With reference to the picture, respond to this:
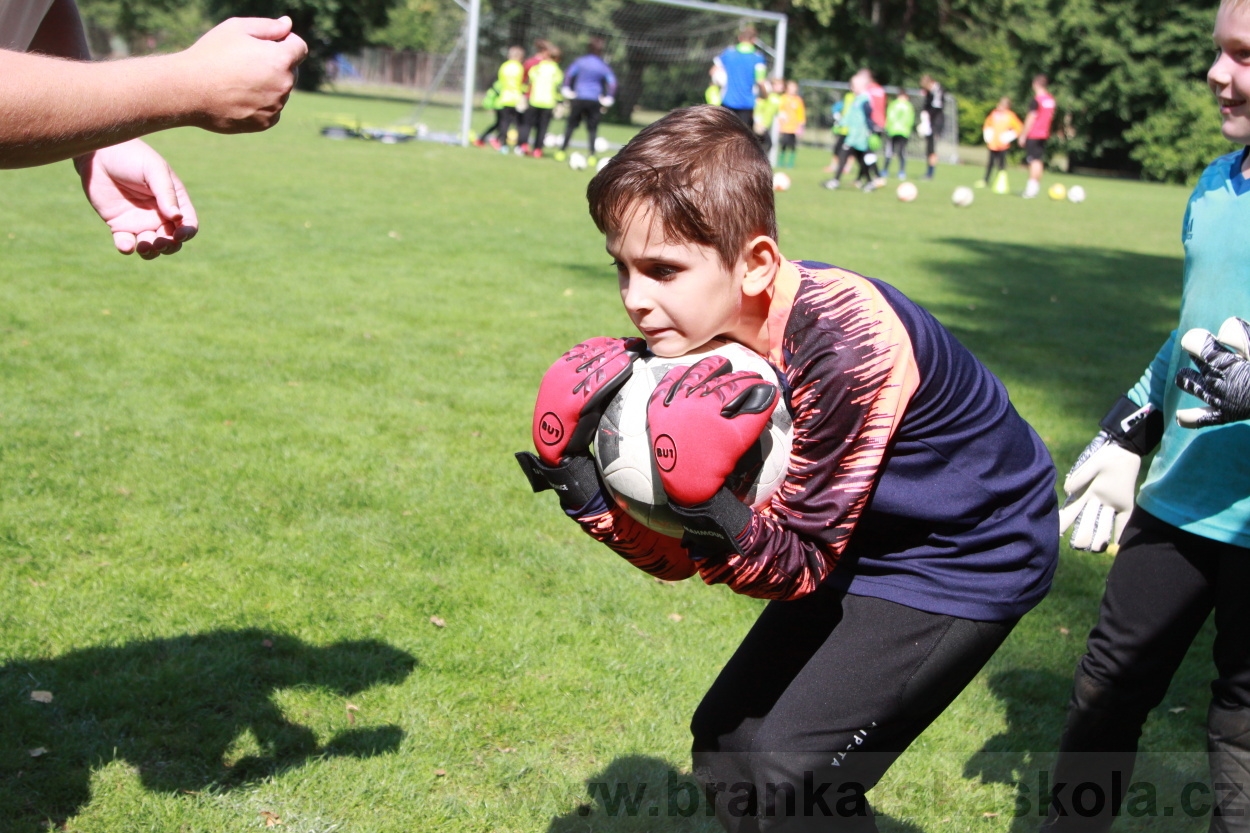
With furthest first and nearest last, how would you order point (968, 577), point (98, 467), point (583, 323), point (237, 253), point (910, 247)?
point (910, 247) < point (237, 253) < point (583, 323) < point (98, 467) < point (968, 577)

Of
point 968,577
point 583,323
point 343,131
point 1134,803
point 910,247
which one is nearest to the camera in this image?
point 968,577

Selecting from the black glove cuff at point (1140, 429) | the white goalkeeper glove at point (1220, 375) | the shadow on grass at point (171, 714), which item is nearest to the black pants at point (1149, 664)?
the black glove cuff at point (1140, 429)

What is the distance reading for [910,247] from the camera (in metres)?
14.1

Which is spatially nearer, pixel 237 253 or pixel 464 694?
pixel 464 694

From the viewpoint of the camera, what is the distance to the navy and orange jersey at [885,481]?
86.1 inches

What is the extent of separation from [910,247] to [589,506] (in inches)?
488

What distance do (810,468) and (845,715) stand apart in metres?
0.54

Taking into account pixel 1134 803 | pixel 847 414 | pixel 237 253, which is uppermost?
pixel 847 414

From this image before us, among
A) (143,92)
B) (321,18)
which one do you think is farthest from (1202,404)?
(321,18)

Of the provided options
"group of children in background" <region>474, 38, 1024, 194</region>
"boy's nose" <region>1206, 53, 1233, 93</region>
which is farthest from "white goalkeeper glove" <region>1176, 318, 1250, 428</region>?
"group of children in background" <region>474, 38, 1024, 194</region>

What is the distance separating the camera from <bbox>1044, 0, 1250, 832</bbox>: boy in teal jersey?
8.77 ft

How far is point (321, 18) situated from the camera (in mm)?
51219

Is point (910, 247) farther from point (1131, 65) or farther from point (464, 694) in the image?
point (1131, 65)

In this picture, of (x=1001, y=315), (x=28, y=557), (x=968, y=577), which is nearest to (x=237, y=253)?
(x=28, y=557)
